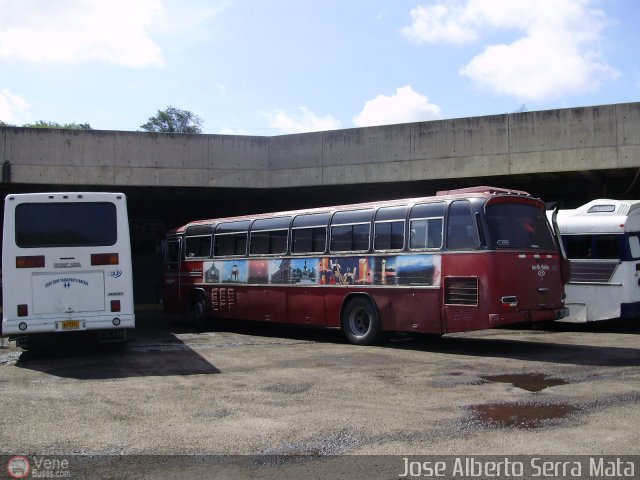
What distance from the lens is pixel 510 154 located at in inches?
758

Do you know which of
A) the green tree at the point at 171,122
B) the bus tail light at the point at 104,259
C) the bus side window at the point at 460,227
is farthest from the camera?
the green tree at the point at 171,122

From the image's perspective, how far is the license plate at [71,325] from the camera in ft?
35.8

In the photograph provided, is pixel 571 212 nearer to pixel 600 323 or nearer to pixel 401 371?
pixel 600 323

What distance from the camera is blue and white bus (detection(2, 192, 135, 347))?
10.8 meters

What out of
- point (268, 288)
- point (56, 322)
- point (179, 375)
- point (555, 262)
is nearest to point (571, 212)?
point (555, 262)

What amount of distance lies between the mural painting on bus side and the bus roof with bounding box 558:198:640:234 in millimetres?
6060

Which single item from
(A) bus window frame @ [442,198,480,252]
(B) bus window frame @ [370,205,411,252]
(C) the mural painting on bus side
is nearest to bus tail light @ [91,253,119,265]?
(C) the mural painting on bus side

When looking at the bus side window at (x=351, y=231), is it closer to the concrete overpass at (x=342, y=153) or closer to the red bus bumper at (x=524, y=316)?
the red bus bumper at (x=524, y=316)

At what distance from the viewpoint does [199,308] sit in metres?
17.9

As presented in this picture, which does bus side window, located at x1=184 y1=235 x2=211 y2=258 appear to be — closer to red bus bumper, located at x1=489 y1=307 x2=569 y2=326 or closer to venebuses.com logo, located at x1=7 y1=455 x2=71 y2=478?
red bus bumper, located at x1=489 y1=307 x2=569 y2=326

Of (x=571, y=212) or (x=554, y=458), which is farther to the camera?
(x=571, y=212)

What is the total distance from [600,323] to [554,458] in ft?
43.0

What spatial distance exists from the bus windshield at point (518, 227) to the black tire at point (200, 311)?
9246 millimetres

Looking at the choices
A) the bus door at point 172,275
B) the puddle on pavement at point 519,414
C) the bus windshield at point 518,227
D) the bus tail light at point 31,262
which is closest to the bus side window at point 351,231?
the bus windshield at point 518,227
